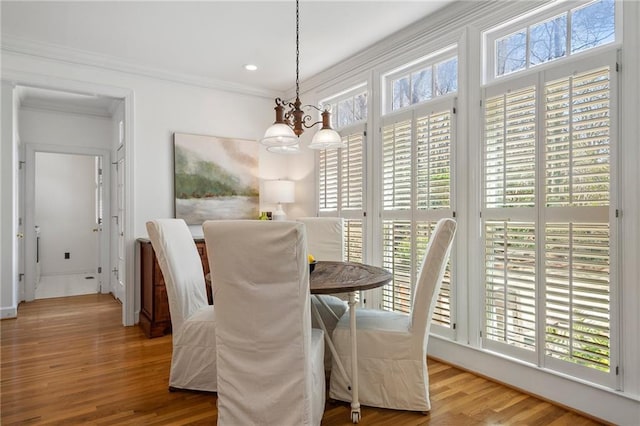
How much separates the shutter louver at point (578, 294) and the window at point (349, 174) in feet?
5.84

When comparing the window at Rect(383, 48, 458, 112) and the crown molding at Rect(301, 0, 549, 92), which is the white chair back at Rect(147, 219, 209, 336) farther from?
the crown molding at Rect(301, 0, 549, 92)

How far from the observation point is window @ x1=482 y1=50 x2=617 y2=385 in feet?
6.99

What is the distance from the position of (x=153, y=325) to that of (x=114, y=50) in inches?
107

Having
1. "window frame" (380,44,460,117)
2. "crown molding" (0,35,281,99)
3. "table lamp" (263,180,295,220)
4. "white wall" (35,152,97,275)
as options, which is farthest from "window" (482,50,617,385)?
"white wall" (35,152,97,275)

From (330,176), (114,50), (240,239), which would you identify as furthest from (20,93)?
(240,239)

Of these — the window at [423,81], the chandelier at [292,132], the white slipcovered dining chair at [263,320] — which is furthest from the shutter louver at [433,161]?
the white slipcovered dining chair at [263,320]

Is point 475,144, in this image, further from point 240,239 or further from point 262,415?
point 262,415

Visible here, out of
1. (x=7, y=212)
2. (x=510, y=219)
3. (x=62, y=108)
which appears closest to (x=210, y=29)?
(x=510, y=219)

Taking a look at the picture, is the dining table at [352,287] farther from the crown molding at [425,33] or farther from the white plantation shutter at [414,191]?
the crown molding at [425,33]

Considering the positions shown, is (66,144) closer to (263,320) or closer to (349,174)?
(349,174)

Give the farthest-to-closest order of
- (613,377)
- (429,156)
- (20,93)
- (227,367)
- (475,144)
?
1. (20,93)
2. (429,156)
3. (475,144)
4. (613,377)
5. (227,367)

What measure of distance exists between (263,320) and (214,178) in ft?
9.91

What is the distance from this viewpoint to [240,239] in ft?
5.70

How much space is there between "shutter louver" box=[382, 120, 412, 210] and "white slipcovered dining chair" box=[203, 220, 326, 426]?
1.81m
